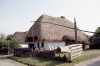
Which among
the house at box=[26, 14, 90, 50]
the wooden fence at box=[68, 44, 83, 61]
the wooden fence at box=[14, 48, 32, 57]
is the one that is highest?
the house at box=[26, 14, 90, 50]

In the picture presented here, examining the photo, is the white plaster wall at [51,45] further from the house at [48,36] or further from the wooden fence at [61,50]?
the wooden fence at [61,50]

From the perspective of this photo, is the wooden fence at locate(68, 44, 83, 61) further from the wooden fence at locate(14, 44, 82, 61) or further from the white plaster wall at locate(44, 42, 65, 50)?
the white plaster wall at locate(44, 42, 65, 50)

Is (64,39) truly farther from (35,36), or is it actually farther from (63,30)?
(35,36)

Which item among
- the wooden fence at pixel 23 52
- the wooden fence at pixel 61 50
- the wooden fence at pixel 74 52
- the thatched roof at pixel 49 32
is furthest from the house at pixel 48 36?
the wooden fence at pixel 74 52

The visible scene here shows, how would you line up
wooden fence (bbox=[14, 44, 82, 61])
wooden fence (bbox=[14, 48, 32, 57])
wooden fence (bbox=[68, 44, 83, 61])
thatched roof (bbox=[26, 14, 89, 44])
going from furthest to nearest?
thatched roof (bbox=[26, 14, 89, 44])
wooden fence (bbox=[14, 48, 32, 57])
wooden fence (bbox=[68, 44, 83, 61])
wooden fence (bbox=[14, 44, 82, 61])

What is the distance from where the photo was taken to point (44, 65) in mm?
13547

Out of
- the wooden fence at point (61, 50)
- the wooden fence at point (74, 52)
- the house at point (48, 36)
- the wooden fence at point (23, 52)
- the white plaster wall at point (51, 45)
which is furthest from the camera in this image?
the white plaster wall at point (51, 45)

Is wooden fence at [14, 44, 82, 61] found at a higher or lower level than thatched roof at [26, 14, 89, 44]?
lower

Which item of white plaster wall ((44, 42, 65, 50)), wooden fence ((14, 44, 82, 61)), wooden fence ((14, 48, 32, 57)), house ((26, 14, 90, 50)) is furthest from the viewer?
white plaster wall ((44, 42, 65, 50))

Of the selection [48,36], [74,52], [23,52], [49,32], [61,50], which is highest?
[49,32]

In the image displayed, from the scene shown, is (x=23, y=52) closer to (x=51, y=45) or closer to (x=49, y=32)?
(x=51, y=45)

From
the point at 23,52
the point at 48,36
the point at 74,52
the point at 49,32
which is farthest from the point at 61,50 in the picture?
the point at 49,32

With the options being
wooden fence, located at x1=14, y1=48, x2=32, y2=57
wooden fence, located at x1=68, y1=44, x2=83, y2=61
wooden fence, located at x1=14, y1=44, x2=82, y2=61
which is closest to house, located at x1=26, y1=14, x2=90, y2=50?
wooden fence, located at x1=14, y1=48, x2=32, y2=57

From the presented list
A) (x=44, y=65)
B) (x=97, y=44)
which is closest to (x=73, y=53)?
(x=44, y=65)
